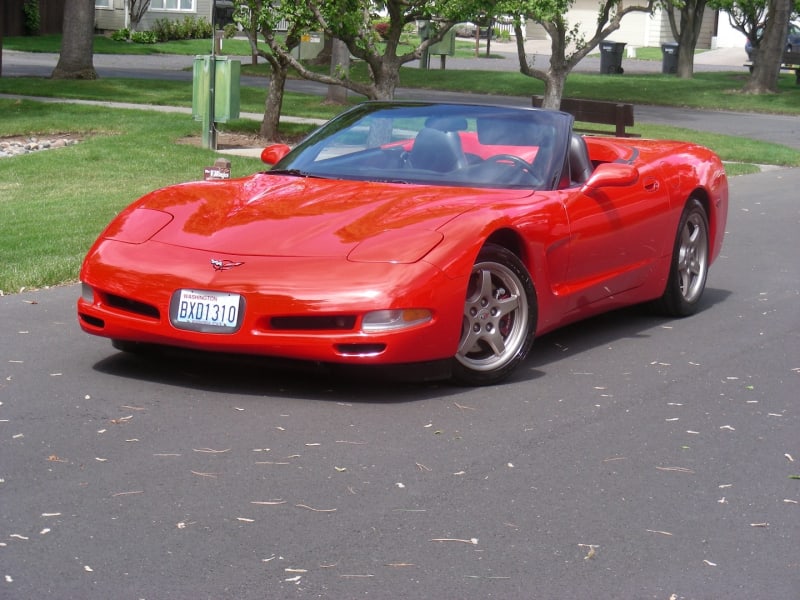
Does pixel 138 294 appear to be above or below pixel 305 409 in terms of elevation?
above

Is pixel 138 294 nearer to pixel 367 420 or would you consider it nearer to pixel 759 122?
pixel 367 420

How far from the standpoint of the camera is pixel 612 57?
4684 centimetres

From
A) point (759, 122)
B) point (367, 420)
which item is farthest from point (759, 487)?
point (759, 122)

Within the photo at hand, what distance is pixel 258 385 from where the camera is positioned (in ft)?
21.0

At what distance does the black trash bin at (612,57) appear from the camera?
152 ft

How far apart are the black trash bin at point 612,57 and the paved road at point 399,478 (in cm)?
3986

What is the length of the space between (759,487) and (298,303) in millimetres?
2023

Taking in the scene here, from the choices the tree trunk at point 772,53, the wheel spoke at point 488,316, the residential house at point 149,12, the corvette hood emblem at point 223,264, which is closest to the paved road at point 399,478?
the wheel spoke at point 488,316

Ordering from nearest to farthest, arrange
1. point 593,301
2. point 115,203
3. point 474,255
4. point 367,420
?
1. point 367,420
2. point 474,255
3. point 593,301
4. point 115,203

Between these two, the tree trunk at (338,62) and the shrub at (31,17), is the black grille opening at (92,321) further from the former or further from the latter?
the shrub at (31,17)

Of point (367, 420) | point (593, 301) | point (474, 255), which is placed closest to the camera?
point (367, 420)

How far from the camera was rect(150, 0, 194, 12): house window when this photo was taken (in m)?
59.3

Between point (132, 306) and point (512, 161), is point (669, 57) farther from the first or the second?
point (132, 306)

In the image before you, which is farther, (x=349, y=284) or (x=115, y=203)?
(x=115, y=203)
